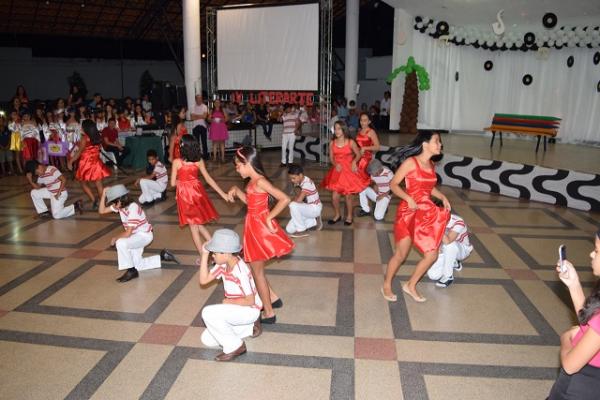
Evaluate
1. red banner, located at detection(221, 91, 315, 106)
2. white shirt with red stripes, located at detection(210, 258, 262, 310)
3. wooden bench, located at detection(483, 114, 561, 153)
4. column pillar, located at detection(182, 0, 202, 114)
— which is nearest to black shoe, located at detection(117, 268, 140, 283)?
white shirt with red stripes, located at detection(210, 258, 262, 310)

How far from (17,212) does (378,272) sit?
5.55 m

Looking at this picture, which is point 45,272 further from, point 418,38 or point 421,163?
point 418,38

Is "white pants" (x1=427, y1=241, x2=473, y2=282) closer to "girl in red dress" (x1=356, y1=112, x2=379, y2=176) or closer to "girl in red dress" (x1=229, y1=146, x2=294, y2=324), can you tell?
"girl in red dress" (x1=229, y1=146, x2=294, y2=324)

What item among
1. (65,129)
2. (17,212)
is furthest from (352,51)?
(17,212)

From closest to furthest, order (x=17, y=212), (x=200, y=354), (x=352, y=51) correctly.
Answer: (x=200, y=354)
(x=17, y=212)
(x=352, y=51)

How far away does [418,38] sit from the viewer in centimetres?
1419

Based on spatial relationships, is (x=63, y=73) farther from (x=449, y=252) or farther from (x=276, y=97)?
(x=449, y=252)

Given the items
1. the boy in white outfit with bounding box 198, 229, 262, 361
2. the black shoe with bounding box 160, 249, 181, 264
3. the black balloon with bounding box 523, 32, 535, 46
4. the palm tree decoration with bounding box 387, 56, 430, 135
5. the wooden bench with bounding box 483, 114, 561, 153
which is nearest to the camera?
the boy in white outfit with bounding box 198, 229, 262, 361

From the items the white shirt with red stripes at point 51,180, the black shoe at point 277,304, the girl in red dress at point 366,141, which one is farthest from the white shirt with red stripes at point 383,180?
the white shirt with red stripes at point 51,180

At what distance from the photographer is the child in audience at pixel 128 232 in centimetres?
481

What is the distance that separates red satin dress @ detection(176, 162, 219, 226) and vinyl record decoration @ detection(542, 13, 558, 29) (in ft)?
31.9

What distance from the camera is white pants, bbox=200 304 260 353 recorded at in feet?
10.9

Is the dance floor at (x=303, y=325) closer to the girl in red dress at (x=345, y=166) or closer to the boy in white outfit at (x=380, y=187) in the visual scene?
the girl in red dress at (x=345, y=166)

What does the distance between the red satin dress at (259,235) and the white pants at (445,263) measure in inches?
66.5
